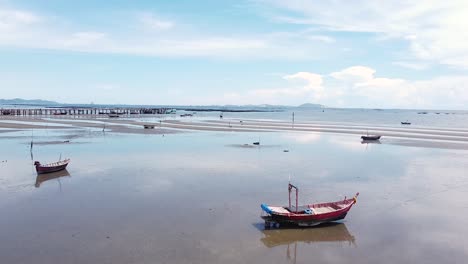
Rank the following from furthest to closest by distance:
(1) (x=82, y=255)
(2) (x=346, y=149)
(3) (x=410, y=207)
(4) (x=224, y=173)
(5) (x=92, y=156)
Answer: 1. (2) (x=346, y=149)
2. (5) (x=92, y=156)
3. (4) (x=224, y=173)
4. (3) (x=410, y=207)
5. (1) (x=82, y=255)

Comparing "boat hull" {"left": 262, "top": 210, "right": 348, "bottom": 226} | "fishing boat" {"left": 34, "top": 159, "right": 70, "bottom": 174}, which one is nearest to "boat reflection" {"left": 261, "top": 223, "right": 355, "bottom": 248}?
"boat hull" {"left": 262, "top": 210, "right": 348, "bottom": 226}

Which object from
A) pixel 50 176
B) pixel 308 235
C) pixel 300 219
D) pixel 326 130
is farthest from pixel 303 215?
pixel 326 130

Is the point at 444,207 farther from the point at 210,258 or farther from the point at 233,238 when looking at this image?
the point at 210,258

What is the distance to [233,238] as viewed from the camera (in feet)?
52.2

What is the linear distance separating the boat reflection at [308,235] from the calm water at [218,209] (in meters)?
0.04

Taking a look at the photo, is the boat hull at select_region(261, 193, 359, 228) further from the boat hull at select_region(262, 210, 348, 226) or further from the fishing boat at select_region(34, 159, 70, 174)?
the fishing boat at select_region(34, 159, 70, 174)

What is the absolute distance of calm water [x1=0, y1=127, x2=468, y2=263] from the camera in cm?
1466

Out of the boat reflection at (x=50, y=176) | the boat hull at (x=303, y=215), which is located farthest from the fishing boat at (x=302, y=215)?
the boat reflection at (x=50, y=176)

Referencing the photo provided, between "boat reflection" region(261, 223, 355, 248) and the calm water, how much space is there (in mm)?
43

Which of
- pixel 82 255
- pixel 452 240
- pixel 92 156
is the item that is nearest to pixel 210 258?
pixel 82 255

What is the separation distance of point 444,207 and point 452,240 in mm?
5068

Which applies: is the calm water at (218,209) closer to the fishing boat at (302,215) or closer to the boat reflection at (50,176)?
the boat reflection at (50,176)

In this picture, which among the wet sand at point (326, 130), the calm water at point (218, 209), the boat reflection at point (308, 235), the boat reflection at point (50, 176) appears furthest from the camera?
the wet sand at point (326, 130)

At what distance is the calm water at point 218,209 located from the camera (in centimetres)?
1466
